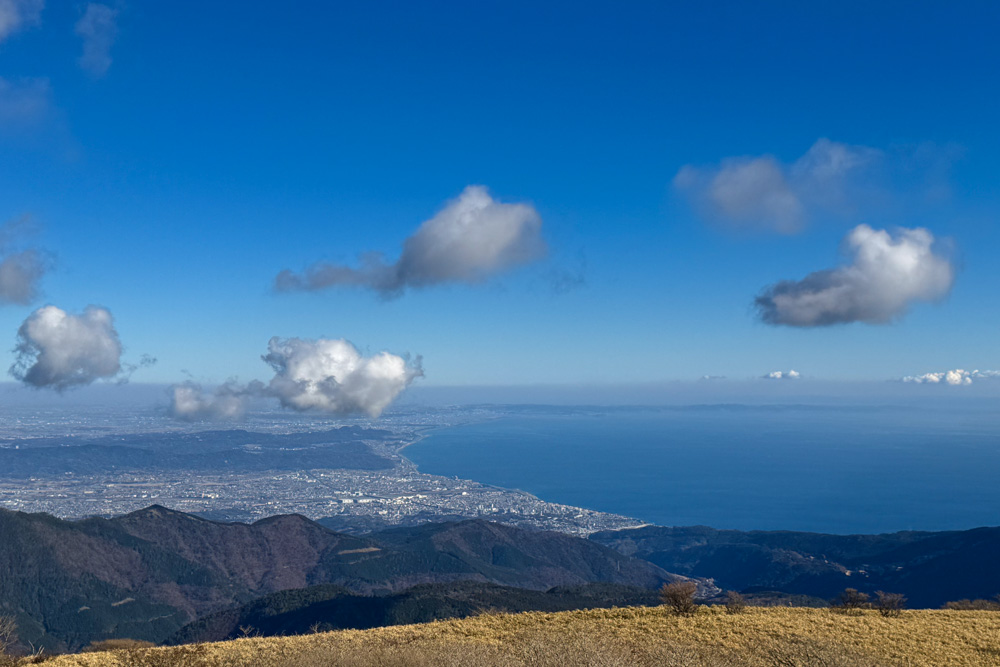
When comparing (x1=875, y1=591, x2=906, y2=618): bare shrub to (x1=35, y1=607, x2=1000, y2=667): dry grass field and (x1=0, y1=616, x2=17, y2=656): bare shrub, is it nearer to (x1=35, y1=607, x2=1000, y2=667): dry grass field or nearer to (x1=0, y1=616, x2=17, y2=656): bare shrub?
(x1=35, y1=607, x2=1000, y2=667): dry grass field

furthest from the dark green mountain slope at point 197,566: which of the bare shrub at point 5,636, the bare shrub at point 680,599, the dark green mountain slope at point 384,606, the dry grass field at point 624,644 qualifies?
the bare shrub at point 680,599

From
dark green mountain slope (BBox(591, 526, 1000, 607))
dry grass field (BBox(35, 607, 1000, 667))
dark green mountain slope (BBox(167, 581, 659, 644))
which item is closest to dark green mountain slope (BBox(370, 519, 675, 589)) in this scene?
dark green mountain slope (BBox(591, 526, 1000, 607))

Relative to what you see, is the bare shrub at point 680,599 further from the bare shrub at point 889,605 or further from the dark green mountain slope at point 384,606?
the dark green mountain slope at point 384,606

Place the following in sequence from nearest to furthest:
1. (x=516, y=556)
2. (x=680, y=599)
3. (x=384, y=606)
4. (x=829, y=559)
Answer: (x=680, y=599)
(x=384, y=606)
(x=829, y=559)
(x=516, y=556)

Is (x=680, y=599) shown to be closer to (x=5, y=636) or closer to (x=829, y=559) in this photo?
(x=5, y=636)

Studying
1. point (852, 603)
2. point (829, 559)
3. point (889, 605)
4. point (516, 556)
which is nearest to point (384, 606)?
point (852, 603)

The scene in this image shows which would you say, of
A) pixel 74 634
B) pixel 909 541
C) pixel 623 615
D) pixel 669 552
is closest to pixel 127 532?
pixel 74 634

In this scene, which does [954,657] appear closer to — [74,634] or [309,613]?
[309,613]
